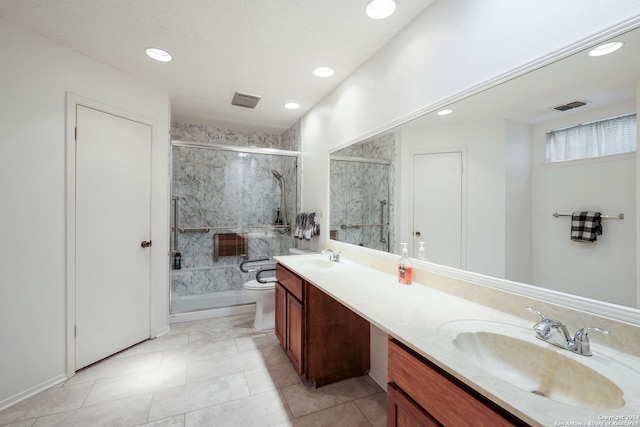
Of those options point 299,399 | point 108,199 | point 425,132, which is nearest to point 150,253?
point 108,199

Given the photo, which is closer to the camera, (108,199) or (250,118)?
(108,199)

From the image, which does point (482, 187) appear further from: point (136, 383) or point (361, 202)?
point (136, 383)

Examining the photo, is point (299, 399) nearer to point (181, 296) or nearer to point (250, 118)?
point (181, 296)

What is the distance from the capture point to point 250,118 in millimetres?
3703

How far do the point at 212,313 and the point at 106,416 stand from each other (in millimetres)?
1608

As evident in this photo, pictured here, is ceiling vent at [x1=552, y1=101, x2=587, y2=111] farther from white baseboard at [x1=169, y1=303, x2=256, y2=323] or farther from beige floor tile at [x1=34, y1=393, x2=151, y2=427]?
white baseboard at [x1=169, y1=303, x2=256, y2=323]

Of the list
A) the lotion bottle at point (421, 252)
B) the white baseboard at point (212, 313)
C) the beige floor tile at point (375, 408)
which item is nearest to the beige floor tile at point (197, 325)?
the white baseboard at point (212, 313)

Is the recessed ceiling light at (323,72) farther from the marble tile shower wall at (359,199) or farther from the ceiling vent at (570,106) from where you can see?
the ceiling vent at (570,106)

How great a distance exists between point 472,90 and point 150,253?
113 inches

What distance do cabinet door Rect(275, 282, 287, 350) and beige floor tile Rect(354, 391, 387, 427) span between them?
742 millimetres

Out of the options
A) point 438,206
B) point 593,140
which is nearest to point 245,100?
point 438,206

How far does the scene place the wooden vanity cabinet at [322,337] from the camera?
193 centimetres

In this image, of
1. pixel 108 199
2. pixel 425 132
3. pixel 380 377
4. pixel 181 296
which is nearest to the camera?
pixel 425 132

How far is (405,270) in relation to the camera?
1707 millimetres
